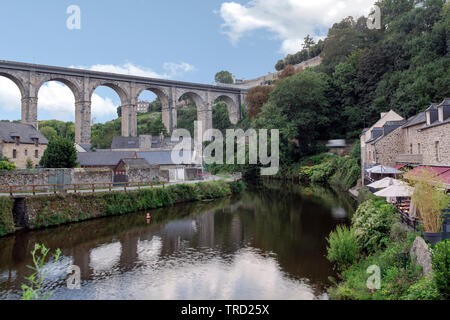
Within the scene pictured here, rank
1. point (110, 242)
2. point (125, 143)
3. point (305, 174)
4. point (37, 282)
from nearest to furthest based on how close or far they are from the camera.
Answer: point (37, 282), point (110, 242), point (305, 174), point (125, 143)

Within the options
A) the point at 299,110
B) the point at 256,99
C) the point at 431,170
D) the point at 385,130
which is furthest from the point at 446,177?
the point at 256,99

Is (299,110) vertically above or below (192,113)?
below

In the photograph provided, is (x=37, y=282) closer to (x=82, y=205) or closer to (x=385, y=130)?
(x=82, y=205)

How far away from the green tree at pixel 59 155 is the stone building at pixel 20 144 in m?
2.11

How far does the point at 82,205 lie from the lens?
16609mm

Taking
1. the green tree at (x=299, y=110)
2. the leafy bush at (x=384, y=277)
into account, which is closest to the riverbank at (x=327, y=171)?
the green tree at (x=299, y=110)

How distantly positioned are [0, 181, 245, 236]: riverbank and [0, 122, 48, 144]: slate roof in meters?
Result: 9.30

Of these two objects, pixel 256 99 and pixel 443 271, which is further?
pixel 256 99

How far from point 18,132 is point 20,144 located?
1.18 metres

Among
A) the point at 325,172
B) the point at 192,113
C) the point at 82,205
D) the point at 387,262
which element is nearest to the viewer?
the point at 387,262

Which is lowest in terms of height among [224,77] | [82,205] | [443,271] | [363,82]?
[82,205]

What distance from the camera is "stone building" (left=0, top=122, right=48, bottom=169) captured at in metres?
21.9

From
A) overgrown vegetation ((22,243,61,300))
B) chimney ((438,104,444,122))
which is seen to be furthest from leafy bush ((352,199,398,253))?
overgrown vegetation ((22,243,61,300))

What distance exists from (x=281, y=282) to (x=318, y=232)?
5573 mm
